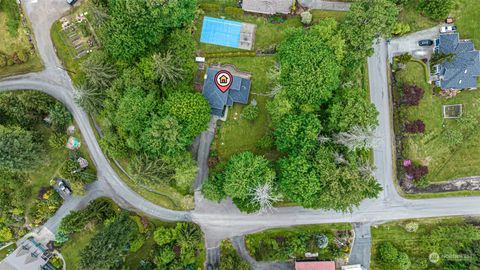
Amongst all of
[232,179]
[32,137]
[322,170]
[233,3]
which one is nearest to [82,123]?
[32,137]

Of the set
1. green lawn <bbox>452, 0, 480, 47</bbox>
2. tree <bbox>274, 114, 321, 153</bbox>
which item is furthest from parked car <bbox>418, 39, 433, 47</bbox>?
tree <bbox>274, 114, 321, 153</bbox>

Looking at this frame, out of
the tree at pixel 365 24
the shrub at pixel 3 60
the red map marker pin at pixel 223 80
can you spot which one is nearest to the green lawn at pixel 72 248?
the shrub at pixel 3 60

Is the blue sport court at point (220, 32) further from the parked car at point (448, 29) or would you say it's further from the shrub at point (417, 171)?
the shrub at point (417, 171)

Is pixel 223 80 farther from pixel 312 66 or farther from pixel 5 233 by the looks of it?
pixel 5 233

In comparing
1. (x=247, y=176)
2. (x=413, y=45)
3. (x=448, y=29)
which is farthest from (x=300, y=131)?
(x=448, y=29)

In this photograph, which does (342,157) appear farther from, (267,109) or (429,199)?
(429,199)

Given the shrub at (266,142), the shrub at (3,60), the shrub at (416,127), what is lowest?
the shrub at (416,127)
